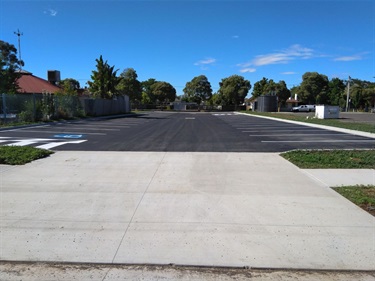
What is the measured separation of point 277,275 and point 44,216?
3.63m

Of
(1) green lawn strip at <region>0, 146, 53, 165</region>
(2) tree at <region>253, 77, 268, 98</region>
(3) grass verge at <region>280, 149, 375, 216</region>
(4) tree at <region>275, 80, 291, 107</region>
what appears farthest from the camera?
(2) tree at <region>253, 77, 268, 98</region>

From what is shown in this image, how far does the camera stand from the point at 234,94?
84.2 metres

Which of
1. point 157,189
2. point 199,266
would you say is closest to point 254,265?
point 199,266

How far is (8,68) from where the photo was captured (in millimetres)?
41312

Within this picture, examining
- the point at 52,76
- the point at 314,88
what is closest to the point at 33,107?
the point at 52,76

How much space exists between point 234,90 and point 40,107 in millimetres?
65031

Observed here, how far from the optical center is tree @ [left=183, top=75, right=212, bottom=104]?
9725cm

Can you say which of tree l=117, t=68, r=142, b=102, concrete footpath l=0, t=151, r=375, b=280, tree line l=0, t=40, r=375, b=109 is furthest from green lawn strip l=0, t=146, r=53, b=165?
tree l=117, t=68, r=142, b=102

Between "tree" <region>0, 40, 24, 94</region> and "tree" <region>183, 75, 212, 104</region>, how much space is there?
57.2 metres

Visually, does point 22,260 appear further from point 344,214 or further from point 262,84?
point 262,84

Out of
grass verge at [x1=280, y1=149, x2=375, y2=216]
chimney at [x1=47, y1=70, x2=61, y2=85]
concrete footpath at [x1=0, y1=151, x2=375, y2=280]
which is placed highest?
chimney at [x1=47, y1=70, x2=61, y2=85]

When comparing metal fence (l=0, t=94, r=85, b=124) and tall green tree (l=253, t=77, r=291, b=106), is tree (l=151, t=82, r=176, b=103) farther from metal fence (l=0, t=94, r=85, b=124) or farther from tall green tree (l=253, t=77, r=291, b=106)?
metal fence (l=0, t=94, r=85, b=124)

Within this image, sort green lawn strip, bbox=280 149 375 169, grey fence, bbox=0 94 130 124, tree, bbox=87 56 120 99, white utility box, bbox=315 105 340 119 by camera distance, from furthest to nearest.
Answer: tree, bbox=87 56 120 99 < white utility box, bbox=315 105 340 119 < grey fence, bbox=0 94 130 124 < green lawn strip, bbox=280 149 375 169

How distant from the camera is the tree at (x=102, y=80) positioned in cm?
4331
